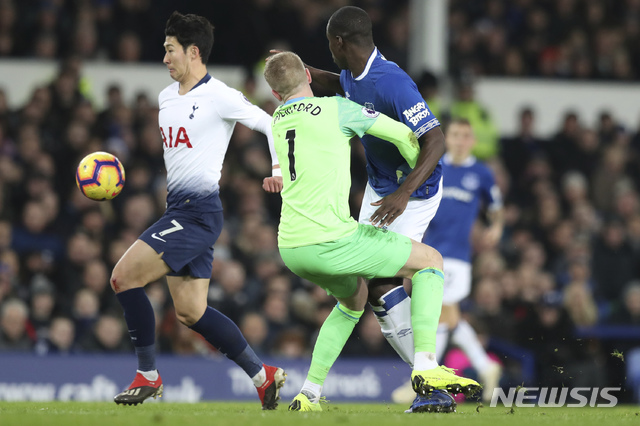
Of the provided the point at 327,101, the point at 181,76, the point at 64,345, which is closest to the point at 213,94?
the point at 181,76

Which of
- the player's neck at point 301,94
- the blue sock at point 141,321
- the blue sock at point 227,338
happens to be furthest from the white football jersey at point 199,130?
the blue sock at point 227,338

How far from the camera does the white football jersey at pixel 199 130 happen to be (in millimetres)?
6340

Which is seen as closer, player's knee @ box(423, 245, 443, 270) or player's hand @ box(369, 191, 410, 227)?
player's hand @ box(369, 191, 410, 227)

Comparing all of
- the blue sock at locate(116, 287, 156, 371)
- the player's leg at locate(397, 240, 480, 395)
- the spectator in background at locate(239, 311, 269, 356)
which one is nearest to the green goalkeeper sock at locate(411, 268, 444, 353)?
the player's leg at locate(397, 240, 480, 395)

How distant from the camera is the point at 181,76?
6457 mm

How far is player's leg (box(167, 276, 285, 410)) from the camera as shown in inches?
250

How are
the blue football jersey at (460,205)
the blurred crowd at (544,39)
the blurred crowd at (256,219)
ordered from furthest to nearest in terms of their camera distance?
the blurred crowd at (544,39)
the blurred crowd at (256,219)
the blue football jersey at (460,205)

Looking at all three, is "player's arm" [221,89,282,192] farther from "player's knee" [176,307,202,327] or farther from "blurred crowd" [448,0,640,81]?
"blurred crowd" [448,0,640,81]

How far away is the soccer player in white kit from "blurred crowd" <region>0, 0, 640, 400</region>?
3.63 meters

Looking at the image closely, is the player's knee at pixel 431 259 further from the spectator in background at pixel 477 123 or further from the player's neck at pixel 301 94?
the spectator in background at pixel 477 123

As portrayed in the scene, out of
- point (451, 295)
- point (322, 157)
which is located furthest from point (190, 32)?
point (451, 295)

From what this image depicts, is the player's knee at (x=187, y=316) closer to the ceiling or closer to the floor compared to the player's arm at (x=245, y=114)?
closer to the floor

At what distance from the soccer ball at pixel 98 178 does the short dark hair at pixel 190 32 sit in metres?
0.94

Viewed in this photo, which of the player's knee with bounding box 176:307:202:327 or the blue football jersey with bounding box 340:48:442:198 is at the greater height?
the blue football jersey with bounding box 340:48:442:198
